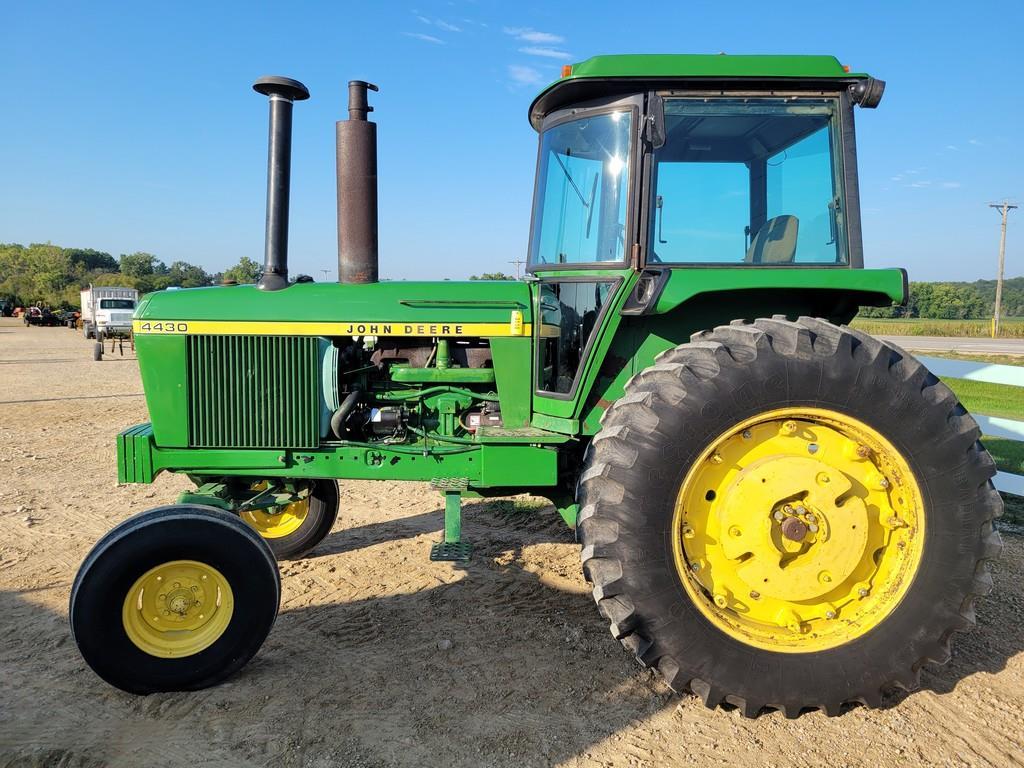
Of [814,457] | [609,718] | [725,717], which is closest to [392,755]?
[609,718]

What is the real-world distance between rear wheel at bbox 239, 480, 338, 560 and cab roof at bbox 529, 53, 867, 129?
2798 mm

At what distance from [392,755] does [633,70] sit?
2849 millimetres

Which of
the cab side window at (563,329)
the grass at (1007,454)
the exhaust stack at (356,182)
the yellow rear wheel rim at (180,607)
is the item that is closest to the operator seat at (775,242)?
the cab side window at (563,329)

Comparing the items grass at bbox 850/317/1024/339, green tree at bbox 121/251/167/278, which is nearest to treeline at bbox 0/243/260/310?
green tree at bbox 121/251/167/278

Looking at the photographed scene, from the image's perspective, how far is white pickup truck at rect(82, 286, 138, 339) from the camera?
25.0 meters

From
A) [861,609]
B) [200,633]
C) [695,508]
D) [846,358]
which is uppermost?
[846,358]

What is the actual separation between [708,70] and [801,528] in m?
1.93

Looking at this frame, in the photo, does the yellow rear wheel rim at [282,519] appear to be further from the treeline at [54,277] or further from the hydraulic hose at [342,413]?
the treeline at [54,277]

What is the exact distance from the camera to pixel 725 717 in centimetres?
272

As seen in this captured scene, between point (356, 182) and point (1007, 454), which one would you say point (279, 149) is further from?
point (1007, 454)

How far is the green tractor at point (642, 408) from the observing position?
8.72ft

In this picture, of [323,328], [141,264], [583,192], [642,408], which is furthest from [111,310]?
[141,264]

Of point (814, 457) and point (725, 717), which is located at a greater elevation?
point (814, 457)

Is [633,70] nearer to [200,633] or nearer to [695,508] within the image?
[695,508]
